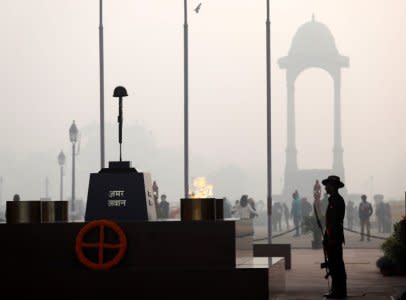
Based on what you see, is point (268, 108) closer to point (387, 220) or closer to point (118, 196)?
point (118, 196)

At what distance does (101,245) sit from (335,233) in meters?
3.78

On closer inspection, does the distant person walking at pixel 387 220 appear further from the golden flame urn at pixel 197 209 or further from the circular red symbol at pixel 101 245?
the circular red symbol at pixel 101 245

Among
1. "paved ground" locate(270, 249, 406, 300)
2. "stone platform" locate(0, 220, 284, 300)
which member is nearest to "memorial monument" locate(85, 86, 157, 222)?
"stone platform" locate(0, 220, 284, 300)

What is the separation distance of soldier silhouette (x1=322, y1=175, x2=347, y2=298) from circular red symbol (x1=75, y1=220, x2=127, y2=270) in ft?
11.1

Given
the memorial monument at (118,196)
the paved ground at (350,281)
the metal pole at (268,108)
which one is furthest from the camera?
the metal pole at (268,108)

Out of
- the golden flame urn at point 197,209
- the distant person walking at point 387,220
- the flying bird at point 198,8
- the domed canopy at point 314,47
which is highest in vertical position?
the domed canopy at point 314,47

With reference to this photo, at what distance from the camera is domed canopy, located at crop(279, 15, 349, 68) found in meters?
84.6


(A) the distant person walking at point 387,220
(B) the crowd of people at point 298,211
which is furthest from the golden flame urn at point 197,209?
(A) the distant person walking at point 387,220

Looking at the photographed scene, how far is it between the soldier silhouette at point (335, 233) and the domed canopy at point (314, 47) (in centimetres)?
6385

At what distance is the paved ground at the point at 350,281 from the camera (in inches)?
840

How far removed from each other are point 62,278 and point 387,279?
28.9ft

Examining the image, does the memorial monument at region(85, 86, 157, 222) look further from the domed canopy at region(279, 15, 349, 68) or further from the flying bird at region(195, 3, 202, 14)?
the domed canopy at region(279, 15, 349, 68)

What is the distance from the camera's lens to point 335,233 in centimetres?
2008

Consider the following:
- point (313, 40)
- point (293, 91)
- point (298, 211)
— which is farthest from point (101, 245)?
point (313, 40)
